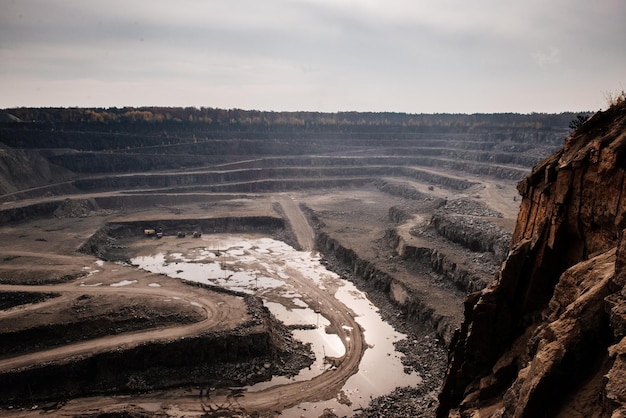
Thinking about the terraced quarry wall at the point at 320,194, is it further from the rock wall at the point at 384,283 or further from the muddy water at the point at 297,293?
the muddy water at the point at 297,293

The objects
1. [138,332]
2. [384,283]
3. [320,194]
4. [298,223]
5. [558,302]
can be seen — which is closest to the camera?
[558,302]

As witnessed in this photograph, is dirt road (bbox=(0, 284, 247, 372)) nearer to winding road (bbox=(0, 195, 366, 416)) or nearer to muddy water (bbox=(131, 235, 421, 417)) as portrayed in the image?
winding road (bbox=(0, 195, 366, 416))

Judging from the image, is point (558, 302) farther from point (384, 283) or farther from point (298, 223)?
point (298, 223)

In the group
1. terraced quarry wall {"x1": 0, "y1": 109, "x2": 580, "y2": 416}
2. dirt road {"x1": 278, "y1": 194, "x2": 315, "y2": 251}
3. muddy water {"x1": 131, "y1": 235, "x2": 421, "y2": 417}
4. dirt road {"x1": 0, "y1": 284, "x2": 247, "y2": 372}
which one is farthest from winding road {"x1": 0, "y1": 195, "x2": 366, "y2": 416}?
dirt road {"x1": 278, "y1": 194, "x2": 315, "y2": 251}

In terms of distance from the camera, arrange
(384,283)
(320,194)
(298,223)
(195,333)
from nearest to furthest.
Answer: (195,333) < (384,283) < (298,223) < (320,194)

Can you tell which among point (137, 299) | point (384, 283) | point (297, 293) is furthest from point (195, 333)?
point (384, 283)

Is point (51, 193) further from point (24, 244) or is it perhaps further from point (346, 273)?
point (346, 273)
